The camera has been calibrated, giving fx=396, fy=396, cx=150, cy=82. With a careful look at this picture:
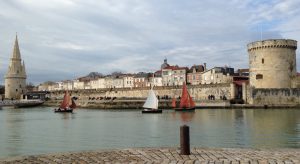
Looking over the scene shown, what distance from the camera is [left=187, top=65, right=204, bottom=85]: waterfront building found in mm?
84637

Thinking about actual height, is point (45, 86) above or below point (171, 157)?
above

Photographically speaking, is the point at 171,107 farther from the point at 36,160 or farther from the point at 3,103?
the point at 36,160

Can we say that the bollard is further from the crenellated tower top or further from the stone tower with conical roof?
the stone tower with conical roof

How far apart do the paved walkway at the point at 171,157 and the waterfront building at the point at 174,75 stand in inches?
3054

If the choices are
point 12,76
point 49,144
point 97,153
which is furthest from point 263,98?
point 12,76

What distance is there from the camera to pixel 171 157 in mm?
8305

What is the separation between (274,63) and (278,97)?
179 inches

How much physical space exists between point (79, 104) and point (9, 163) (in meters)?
→ 63.0

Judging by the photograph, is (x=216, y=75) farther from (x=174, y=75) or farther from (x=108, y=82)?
(x=108, y=82)

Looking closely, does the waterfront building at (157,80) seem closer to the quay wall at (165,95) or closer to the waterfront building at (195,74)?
the waterfront building at (195,74)

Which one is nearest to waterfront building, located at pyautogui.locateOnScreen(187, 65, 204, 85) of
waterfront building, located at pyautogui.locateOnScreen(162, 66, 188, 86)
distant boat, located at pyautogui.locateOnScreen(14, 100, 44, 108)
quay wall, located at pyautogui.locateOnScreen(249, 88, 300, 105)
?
waterfront building, located at pyautogui.locateOnScreen(162, 66, 188, 86)

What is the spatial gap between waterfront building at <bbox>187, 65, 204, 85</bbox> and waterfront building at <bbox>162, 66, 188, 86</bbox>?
113 centimetres

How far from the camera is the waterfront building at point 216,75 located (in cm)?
7627

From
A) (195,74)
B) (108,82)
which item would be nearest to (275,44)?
(195,74)
